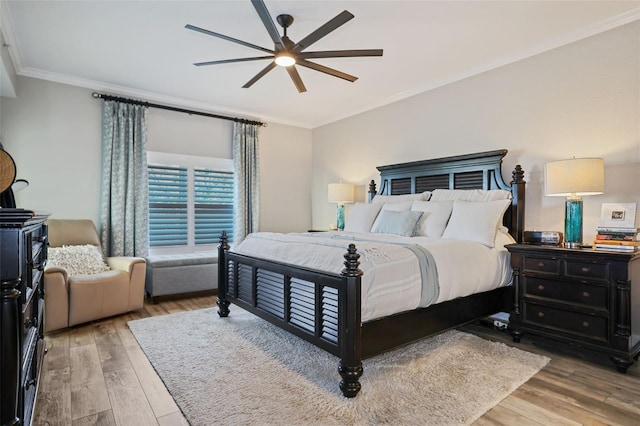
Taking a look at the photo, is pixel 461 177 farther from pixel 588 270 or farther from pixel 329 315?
pixel 329 315

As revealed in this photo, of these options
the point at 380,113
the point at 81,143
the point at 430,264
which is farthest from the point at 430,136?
the point at 81,143

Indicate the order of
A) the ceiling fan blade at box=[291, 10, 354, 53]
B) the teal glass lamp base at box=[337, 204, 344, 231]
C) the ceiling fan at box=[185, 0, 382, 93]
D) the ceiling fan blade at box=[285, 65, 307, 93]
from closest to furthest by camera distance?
the ceiling fan blade at box=[291, 10, 354, 53]
the ceiling fan at box=[185, 0, 382, 93]
the ceiling fan blade at box=[285, 65, 307, 93]
the teal glass lamp base at box=[337, 204, 344, 231]

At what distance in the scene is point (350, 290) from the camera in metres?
2.10

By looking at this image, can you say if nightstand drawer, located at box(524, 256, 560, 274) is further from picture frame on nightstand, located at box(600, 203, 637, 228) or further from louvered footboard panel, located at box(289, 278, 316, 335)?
louvered footboard panel, located at box(289, 278, 316, 335)

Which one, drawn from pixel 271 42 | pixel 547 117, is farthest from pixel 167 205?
pixel 547 117

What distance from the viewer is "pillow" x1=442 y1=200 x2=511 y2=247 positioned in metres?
3.17

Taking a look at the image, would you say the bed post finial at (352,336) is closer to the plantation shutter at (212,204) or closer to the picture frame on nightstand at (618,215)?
the picture frame on nightstand at (618,215)

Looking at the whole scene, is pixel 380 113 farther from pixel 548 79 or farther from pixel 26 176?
pixel 26 176

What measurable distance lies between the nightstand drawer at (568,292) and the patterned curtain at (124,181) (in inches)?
178

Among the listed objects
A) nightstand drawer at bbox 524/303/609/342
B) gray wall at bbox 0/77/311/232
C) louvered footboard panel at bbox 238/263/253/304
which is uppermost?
gray wall at bbox 0/77/311/232

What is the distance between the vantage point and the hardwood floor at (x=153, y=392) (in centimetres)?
190

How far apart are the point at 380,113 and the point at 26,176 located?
4.62m

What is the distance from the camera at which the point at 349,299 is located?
210 cm

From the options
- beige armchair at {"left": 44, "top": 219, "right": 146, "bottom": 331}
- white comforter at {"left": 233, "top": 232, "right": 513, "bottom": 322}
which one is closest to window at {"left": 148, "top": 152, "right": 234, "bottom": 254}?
beige armchair at {"left": 44, "top": 219, "right": 146, "bottom": 331}
